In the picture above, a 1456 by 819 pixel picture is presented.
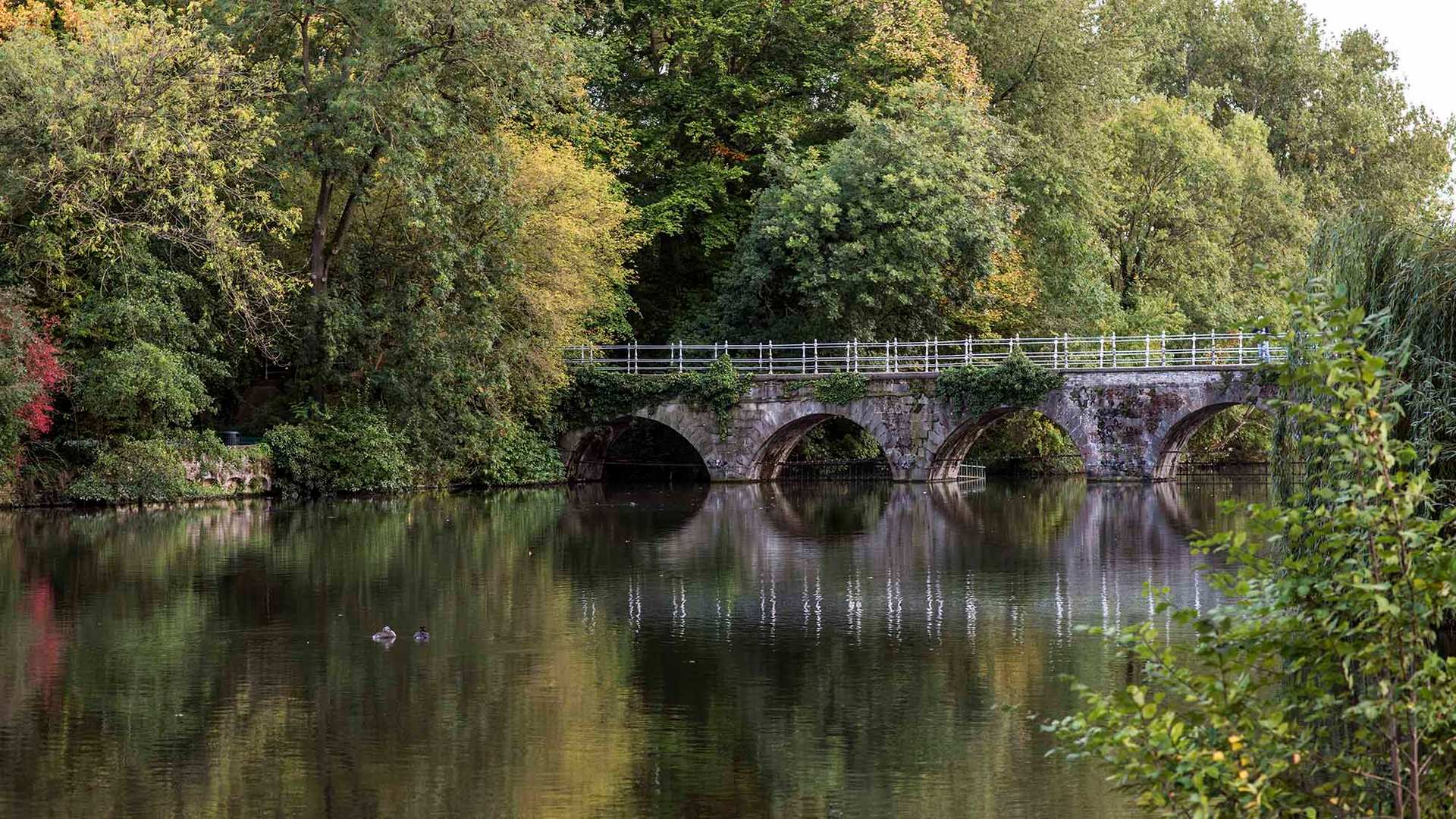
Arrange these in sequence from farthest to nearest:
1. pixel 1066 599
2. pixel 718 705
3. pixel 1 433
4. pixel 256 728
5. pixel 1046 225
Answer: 1. pixel 1046 225
2. pixel 1 433
3. pixel 1066 599
4. pixel 718 705
5. pixel 256 728

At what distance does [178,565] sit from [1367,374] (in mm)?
19438

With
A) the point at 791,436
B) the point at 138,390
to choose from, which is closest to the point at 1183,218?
the point at 791,436

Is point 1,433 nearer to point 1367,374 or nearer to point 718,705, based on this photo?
point 718,705

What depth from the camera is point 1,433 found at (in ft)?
103

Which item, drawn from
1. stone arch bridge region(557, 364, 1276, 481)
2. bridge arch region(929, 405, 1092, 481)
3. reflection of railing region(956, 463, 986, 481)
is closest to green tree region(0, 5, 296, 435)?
stone arch bridge region(557, 364, 1276, 481)

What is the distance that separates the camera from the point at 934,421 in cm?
4206

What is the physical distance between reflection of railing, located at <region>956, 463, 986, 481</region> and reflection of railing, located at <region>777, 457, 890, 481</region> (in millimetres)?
2069

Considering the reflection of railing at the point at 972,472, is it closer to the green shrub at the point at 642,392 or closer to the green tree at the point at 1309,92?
the green shrub at the point at 642,392

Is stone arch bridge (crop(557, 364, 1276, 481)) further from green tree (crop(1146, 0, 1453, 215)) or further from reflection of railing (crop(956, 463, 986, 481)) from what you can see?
green tree (crop(1146, 0, 1453, 215))

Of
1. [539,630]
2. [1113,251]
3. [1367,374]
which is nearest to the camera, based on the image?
[1367,374]

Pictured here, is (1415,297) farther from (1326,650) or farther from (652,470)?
(652,470)

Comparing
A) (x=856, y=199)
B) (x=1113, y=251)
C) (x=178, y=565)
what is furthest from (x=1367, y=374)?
(x=1113, y=251)

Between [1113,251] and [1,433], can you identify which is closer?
[1,433]

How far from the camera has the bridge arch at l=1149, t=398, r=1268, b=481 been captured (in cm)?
4019
